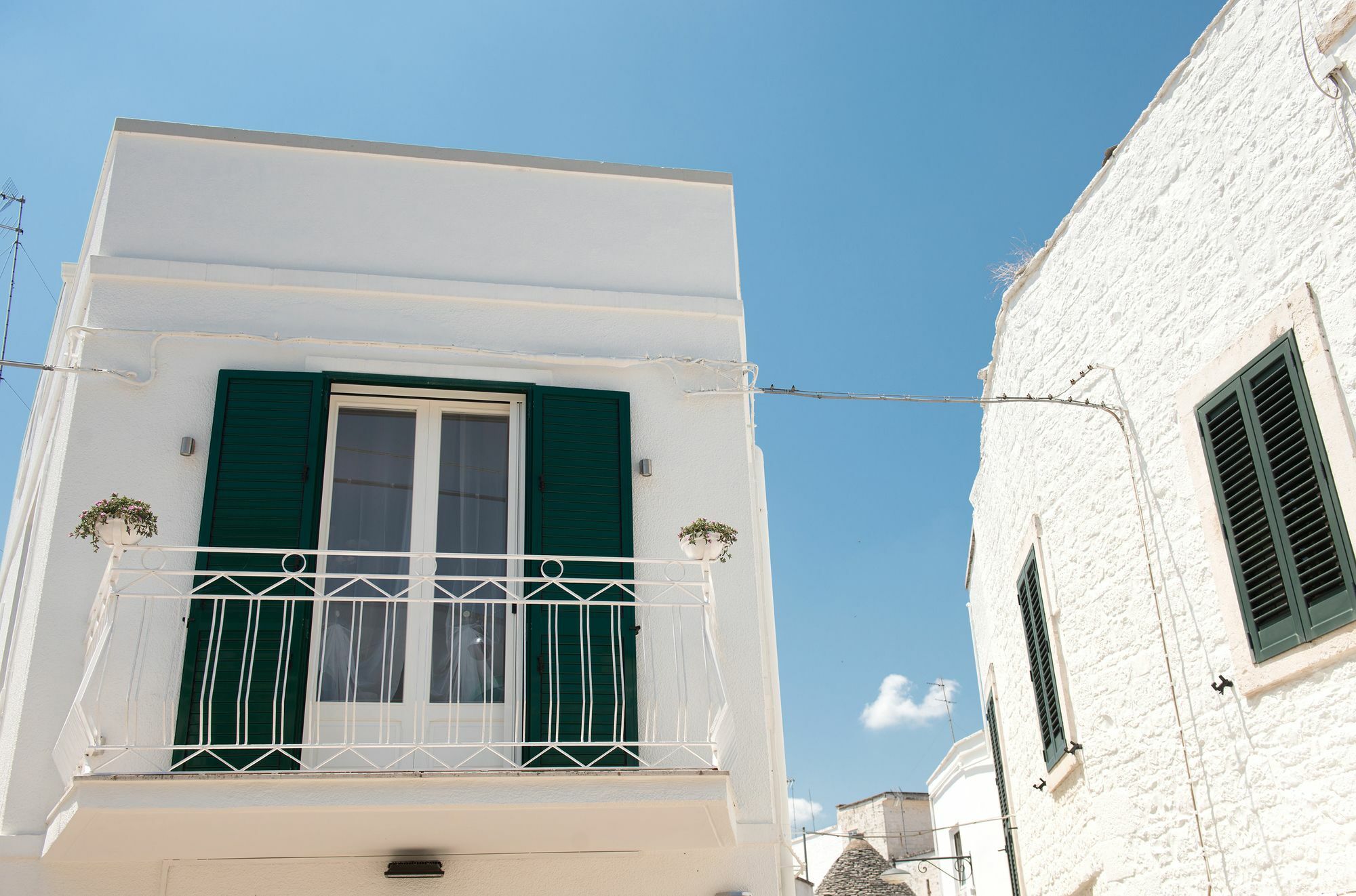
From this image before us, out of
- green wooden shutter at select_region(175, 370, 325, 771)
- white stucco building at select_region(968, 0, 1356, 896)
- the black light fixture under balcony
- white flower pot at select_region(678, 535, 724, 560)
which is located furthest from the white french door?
white stucco building at select_region(968, 0, 1356, 896)

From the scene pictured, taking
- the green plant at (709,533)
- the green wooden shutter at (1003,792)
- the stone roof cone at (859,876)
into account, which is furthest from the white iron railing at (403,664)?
the stone roof cone at (859,876)

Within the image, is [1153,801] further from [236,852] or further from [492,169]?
[492,169]

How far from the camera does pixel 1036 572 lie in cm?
892

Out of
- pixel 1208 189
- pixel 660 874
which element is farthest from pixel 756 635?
pixel 1208 189

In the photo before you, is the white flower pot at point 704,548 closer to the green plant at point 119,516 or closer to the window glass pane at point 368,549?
the window glass pane at point 368,549

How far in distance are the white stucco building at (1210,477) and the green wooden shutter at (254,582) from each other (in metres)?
4.58

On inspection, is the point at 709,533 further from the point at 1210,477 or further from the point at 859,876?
the point at 859,876

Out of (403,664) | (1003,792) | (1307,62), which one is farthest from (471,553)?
(1003,792)

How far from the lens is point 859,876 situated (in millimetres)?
23844

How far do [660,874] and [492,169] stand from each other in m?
4.52

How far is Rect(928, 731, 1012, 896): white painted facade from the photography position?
16.3 m

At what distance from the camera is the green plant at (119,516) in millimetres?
5766

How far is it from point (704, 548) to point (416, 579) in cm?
144

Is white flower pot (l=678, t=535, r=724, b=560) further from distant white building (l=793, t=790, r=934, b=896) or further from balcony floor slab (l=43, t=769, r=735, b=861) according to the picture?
distant white building (l=793, t=790, r=934, b=896)
